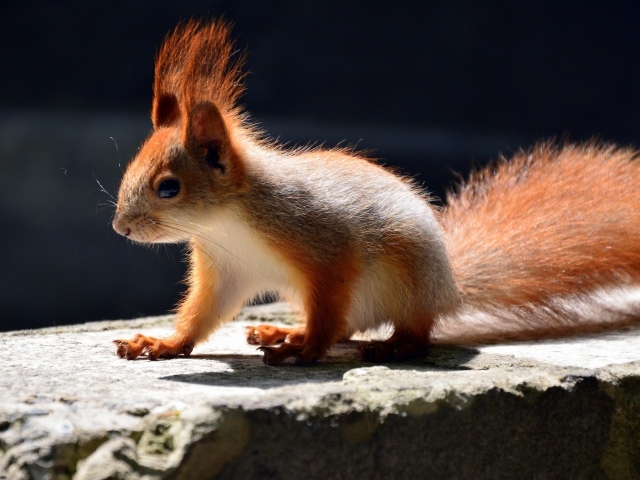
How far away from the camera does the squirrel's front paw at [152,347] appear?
2430mm

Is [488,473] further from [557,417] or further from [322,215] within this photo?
[322,215]

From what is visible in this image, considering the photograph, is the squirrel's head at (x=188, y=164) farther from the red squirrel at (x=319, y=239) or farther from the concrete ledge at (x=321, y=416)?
the concrete ledge at (x=321, y=416)

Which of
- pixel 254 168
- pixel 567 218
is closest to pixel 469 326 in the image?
pixel 567 218

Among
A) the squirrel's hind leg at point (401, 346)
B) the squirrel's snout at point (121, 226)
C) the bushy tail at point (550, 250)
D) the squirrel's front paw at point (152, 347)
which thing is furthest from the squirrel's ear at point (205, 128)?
the bushy tail at point (550, 250)

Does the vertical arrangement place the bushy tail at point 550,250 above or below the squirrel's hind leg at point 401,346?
above

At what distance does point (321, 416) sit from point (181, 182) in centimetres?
82

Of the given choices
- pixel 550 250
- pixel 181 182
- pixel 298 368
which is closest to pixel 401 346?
pixel 298 368

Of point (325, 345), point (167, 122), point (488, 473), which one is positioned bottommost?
point (488, 473)

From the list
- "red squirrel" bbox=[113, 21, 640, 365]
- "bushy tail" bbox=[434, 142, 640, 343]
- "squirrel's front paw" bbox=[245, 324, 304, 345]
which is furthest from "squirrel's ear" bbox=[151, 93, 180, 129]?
"bushy tail" bbox=[434, 142, 640, 343]

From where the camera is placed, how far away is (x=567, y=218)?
2945mm

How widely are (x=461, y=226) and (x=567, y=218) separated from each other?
1.12ft

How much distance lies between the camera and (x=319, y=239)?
7.90 feet

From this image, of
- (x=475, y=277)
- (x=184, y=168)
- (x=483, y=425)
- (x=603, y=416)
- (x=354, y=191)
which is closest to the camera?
(x=483, y=425)

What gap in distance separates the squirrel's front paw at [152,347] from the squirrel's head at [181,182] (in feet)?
0.94
